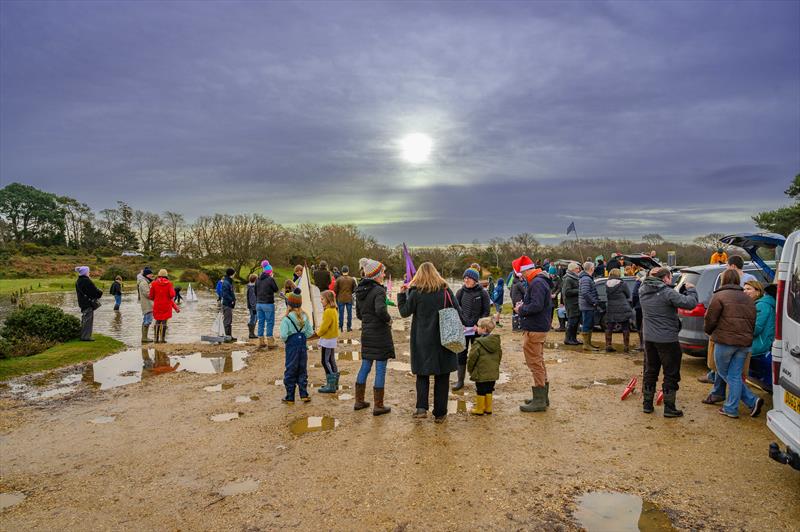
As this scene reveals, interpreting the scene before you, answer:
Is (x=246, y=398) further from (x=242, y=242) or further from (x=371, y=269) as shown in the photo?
(x=242, y=242)

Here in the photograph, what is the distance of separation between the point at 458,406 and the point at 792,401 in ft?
13.2

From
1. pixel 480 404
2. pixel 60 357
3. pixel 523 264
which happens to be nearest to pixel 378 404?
pixel 480 404

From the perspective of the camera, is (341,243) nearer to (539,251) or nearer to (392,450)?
(539,251)

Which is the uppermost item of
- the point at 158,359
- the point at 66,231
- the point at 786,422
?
the point at 66,231

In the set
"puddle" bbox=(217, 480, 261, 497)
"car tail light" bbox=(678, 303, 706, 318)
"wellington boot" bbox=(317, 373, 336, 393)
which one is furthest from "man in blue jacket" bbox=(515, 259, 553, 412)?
"puddle" bbox=(217, 480, 261, 497)

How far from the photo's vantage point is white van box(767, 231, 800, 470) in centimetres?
405

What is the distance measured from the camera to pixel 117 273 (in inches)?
1714

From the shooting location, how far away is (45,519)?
4199 millimetres

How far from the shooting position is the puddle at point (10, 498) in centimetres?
452

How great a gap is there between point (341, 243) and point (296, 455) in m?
46.7

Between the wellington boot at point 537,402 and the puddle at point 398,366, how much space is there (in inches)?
133

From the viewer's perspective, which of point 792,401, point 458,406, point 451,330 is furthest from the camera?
point 458,406

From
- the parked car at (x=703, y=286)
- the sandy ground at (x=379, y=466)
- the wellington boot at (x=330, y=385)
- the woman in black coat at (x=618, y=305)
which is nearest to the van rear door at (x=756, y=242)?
the parked car at (x=703, y=286)

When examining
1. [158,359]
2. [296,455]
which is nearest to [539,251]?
[158,359]
